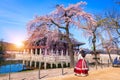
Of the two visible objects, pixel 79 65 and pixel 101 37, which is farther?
pixel 101 37

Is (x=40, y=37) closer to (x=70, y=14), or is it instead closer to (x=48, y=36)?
(x=48, y=36)

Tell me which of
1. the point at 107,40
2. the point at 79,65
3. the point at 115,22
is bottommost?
the point at 79,65

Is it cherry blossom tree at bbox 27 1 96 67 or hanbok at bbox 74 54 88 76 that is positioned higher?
cherry blossom tree at bbox 27 1 96 67

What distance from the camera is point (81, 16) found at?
26062mm

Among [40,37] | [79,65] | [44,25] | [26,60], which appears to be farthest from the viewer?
[26,60]

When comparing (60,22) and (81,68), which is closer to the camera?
(81,68)

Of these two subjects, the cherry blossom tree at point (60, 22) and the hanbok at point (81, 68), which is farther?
the cherry blossom tree at point (60, 22)

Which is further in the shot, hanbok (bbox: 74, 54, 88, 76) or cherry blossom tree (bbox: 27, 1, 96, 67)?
cherry blossom tree (bbox: 27, 1, 96, 67)

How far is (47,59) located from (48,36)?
742 centimetres

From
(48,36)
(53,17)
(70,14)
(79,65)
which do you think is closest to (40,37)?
(48,36)

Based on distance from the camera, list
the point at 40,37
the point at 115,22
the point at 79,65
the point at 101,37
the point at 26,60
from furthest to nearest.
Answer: the point at 26,60 < the point at 101,37 < the point at 115,22 < the point at 40,37 < the point at 79,65

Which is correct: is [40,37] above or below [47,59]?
above

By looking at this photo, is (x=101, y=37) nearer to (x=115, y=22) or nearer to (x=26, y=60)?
(x=115, y=22)

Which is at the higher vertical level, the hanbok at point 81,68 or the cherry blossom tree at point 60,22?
the cherry blossom tree at point 60,22
